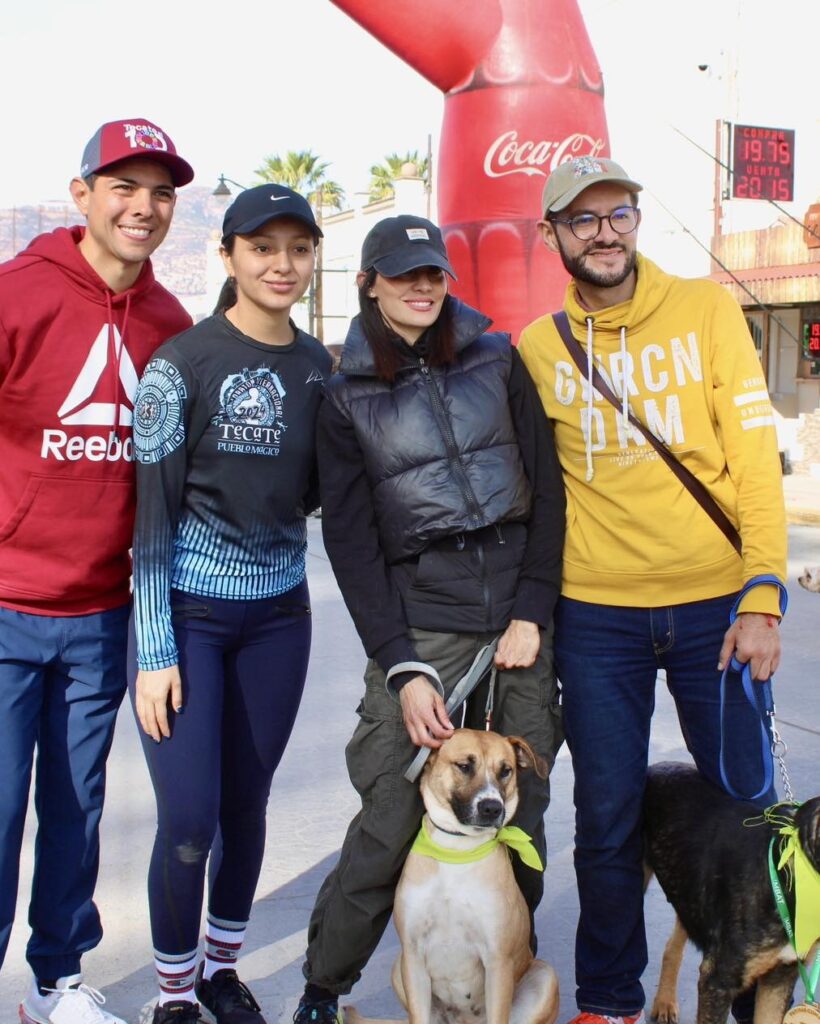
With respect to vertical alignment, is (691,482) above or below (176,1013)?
above


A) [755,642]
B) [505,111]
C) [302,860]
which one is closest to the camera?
[755,642]

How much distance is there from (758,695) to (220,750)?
55.1 inches

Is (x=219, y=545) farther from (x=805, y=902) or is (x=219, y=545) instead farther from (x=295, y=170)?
(x=295, y=170)

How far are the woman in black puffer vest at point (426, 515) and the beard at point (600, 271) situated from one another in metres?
0.26

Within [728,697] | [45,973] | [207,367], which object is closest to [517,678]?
[728,697]

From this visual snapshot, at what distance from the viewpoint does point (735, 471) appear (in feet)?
9.54

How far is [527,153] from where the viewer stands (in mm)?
8680

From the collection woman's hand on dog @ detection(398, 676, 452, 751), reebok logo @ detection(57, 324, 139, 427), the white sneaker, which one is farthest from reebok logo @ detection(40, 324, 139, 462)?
the white sneaker

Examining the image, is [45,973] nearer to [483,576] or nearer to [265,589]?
[265,589]

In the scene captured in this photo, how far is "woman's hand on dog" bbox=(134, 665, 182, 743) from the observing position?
112 inches

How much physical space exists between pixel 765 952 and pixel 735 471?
3.81 feet

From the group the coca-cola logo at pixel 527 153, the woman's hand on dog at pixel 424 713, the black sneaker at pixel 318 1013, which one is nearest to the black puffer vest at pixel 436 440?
the woman's hand on dog at pixel 424 713

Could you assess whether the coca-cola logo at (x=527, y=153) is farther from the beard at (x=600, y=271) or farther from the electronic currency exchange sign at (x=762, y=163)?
the electronic currency exchange sign at (x=762, y=163)

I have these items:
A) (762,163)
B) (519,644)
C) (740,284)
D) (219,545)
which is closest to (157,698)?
(219,545)
